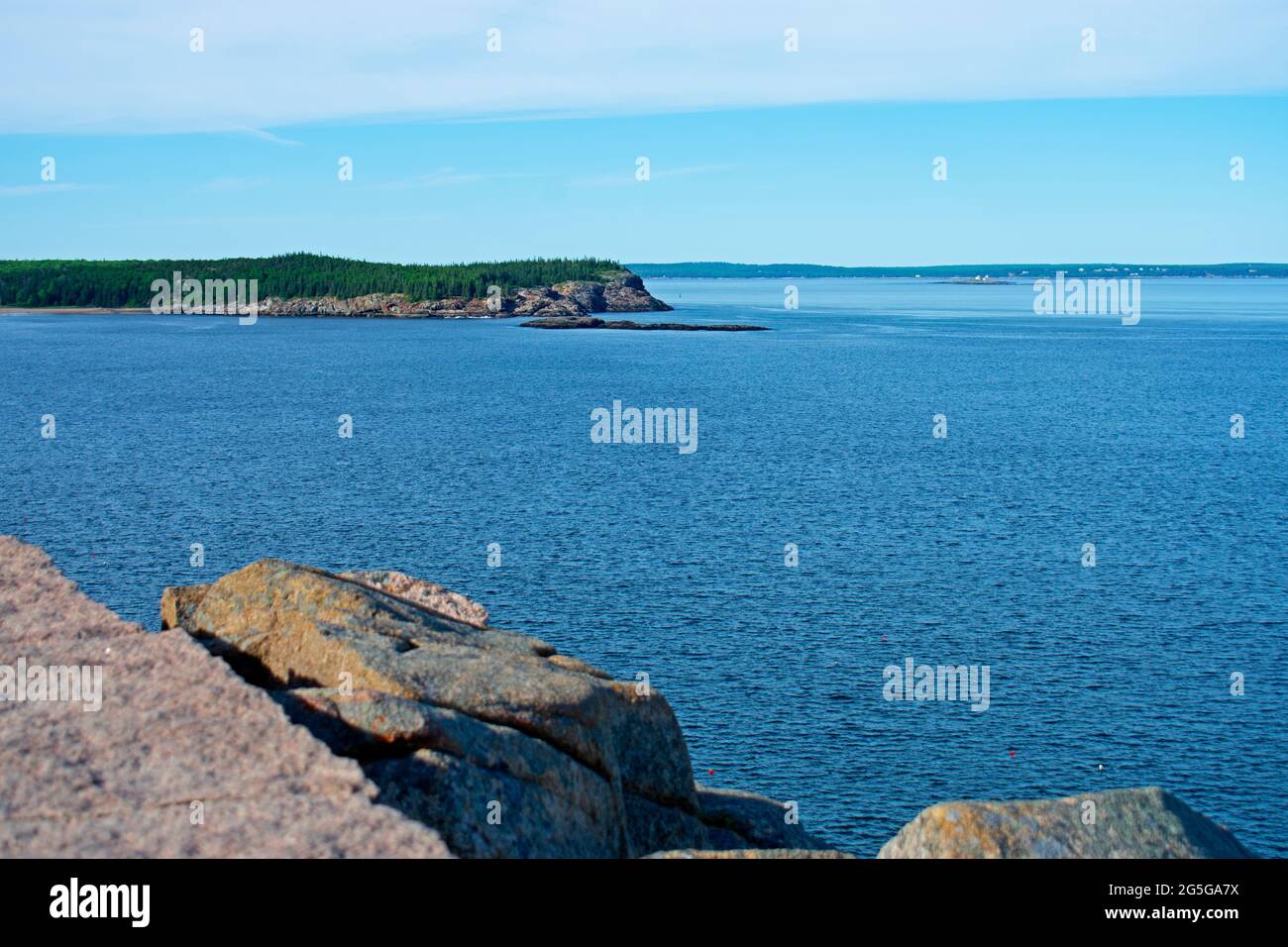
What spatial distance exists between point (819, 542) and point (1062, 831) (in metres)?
42.1

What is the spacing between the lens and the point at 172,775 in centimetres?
1192

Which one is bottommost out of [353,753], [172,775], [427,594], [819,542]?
[819,542]

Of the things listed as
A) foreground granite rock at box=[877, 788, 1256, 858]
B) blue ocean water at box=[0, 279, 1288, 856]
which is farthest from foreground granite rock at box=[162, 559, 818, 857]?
blue ocean water at box=[0, 279, 1288, 856]

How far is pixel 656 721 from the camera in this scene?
1989cm

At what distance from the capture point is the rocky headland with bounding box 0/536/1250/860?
36.9 ft

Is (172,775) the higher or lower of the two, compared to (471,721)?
higher

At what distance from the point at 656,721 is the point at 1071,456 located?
66.4 m

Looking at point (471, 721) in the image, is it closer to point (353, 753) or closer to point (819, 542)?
point (353, 753)

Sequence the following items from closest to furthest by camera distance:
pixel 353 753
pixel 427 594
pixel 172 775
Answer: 1. pixel 172 775
2. pixel 353 753
3. pixel 427 594

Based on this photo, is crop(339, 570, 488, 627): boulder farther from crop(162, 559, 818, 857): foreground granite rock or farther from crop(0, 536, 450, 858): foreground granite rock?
crop(0, 536, 450, 858): foreground granite rock

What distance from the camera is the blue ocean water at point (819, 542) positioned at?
35.8 m

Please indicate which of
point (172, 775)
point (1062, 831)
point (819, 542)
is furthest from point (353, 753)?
point (819, 542)

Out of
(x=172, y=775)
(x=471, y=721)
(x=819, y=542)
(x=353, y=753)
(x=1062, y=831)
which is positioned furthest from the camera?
(x=819, y=542)
